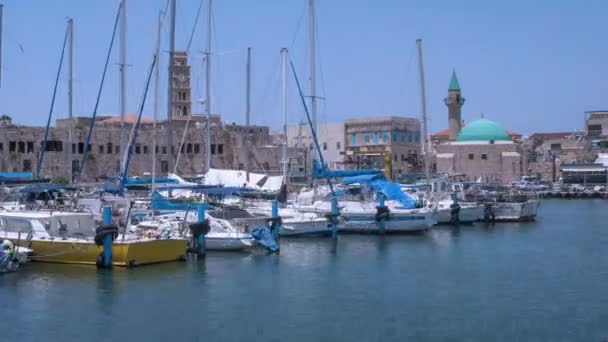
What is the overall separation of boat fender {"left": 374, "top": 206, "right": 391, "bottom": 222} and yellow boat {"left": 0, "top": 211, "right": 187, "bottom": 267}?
523 inches

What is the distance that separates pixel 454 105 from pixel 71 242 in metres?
76.4

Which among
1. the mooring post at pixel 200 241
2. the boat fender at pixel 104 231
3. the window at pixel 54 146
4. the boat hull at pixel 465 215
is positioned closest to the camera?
the boat fender at pixel 104 231

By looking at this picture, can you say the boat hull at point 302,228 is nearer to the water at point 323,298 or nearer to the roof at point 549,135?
the water at point 323,298

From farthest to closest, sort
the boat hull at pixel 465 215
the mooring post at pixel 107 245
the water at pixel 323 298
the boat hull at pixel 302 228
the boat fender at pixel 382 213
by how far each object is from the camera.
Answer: the boat hull at pixel 465 215 < the boat fender at pixel 382 213 < the boat hull at pixel 302 228 < the mooring post at pixel 107 245 < the water at pixel 323 298

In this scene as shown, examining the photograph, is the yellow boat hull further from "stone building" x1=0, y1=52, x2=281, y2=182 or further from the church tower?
the church tower

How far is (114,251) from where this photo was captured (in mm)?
26391

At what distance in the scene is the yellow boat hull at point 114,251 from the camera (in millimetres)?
26422

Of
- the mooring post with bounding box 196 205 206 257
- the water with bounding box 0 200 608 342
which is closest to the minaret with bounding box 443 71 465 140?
the water with bounding box 0 200 608 342

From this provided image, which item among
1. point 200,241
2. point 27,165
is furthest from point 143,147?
point 200,241

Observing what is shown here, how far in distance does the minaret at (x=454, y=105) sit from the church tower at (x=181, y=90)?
116 ft

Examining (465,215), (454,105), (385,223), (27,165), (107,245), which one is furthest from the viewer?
(454,105)

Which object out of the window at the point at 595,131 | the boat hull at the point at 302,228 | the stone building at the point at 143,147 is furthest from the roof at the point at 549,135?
the boat hull at the point at 302,228

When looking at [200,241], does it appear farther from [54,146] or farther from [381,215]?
[54,146]

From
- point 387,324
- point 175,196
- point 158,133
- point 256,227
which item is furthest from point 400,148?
point 387,324
